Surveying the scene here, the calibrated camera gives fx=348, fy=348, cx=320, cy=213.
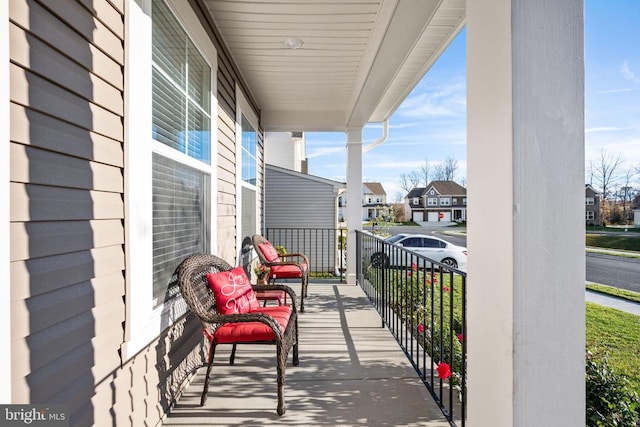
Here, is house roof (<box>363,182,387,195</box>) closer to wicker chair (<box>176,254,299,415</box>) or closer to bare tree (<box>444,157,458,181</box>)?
bare tree (<box>444,157,458,181</box>)

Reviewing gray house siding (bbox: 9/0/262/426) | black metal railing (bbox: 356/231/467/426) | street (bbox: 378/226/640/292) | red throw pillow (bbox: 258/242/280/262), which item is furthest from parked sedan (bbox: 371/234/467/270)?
gray house siding (bbox: 9/0/262/426)

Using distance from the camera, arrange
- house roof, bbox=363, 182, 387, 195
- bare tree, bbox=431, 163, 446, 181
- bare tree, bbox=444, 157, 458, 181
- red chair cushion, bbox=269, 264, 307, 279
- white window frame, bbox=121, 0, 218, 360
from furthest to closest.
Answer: house roof, bbox=363, 182, 387, 195, bare tree, bbox=431, 163, 446, 181, bare tree, bbox=444, 157, 458, 181, red chair cushion, bbox=269, 264, 307, 279, white window frame, bbox=121, 0, 218, 360

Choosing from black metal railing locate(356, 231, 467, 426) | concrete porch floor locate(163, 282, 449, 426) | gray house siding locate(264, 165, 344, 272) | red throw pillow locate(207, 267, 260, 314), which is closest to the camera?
black metal railing locate(356, 231, 467, 426)

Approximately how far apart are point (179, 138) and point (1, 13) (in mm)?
1282

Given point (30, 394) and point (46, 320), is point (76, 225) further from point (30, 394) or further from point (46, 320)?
point (30, 394)

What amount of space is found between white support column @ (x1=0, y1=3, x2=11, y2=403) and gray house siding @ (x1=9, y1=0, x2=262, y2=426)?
A: 0.10ft

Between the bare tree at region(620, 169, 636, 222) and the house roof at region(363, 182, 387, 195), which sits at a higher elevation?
the house roof at region(363, 182, 387, 195)

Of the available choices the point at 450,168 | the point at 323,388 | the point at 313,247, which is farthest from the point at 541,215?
the point at 450,168

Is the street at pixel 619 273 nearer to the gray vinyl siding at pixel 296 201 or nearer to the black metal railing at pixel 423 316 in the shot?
the black metal railing at pixel 423 316

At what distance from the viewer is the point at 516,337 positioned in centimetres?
88

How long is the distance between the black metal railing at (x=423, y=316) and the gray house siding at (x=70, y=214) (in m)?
1.42

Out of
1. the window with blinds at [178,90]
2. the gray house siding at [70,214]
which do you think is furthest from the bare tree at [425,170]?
the gray house siding at [70,214]

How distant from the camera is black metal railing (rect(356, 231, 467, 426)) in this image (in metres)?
1.79

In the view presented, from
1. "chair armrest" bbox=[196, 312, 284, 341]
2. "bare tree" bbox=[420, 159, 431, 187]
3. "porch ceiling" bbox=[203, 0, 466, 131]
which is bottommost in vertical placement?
"chair armrest" bbox=[196, 312, 284, 341]
